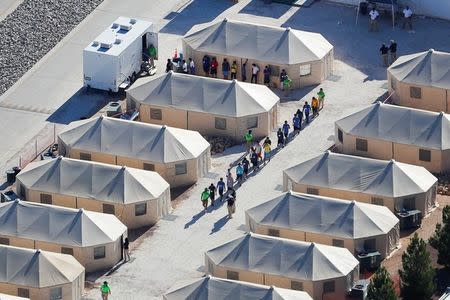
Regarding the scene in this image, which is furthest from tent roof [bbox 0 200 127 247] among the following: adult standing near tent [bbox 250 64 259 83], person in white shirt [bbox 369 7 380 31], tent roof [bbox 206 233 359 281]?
person in white shirt [bbox 369 7 380 31]

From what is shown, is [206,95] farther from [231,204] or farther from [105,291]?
[105,291]

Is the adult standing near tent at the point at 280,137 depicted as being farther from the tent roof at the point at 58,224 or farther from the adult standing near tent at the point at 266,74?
the tent roof at the point at 58,224

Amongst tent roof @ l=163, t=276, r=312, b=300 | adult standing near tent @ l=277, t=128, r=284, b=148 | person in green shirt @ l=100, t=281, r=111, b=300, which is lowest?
person in green shirt @ l=100, t=281, r=111, b=300

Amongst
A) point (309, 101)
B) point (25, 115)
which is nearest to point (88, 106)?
point (25, 115)

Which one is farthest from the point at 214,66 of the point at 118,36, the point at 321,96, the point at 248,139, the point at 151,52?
the point at 248,139

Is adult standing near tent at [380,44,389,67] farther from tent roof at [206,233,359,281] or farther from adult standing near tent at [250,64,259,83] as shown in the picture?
tent roof at [206,233,359,281]

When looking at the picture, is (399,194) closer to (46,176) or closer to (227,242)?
(227,242)
